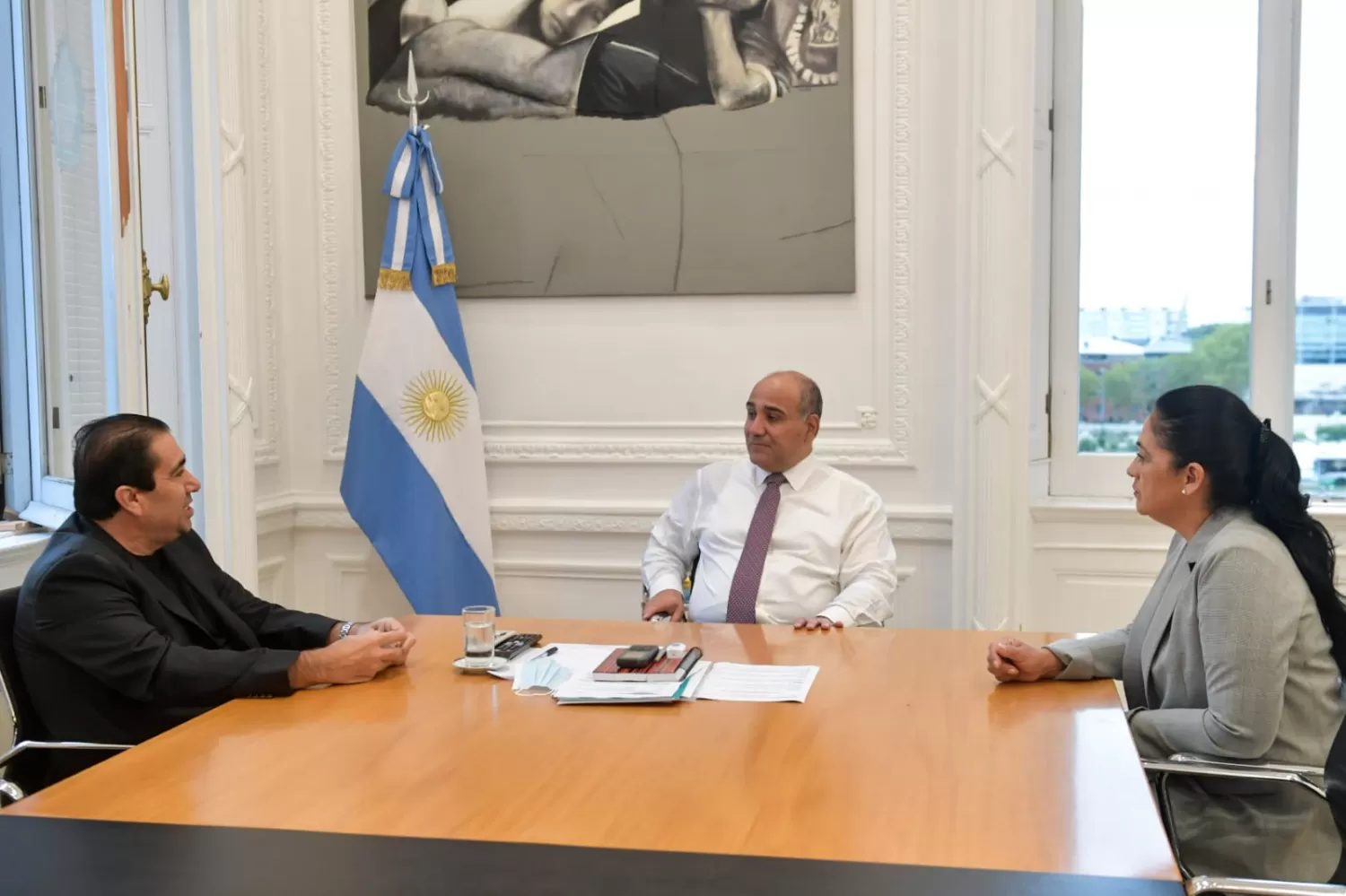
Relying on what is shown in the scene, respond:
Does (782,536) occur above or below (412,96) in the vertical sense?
below

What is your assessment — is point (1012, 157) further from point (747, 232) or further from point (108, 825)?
point (108, 825)

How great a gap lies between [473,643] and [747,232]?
2298mm

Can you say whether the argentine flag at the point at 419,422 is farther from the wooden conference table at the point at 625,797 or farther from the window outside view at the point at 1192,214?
the window outside view at the point at 1192,214

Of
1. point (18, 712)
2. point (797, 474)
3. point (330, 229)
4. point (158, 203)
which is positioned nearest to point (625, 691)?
point (18, 712)

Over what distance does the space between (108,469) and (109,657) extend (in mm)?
394

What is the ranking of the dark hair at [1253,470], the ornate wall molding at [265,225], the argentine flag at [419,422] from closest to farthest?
the dark hair at [1253,470], the argentine flag at [419,422], the ornate wall molding at [265,225]

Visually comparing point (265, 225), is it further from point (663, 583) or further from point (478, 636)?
point (478, 636)

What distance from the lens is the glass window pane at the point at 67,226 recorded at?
12.0 feet

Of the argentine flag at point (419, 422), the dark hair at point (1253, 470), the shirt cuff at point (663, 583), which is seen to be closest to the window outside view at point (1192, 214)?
the shirt cuff at point (663, 583)

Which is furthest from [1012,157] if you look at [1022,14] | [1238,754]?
[1238,754]

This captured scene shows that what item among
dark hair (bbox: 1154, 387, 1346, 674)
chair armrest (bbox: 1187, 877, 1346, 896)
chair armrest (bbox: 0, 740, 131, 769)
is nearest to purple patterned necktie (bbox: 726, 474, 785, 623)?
dark hair (bbox: 1154, 387, 1346, 674)

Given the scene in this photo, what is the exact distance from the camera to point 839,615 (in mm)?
3102

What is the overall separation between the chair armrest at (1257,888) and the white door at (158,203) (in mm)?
3462

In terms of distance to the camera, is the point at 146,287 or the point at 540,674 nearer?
the point at 540,674
